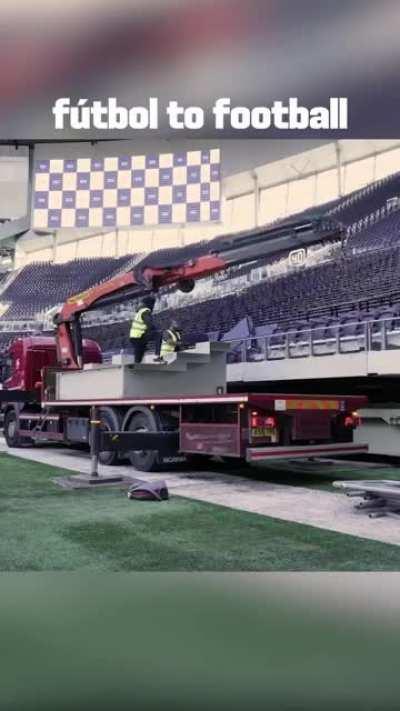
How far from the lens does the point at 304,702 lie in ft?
5.93

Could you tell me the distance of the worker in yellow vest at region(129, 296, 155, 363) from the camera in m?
7.87

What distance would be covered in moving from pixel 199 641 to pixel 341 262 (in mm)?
8645

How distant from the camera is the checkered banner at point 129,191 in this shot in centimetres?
308

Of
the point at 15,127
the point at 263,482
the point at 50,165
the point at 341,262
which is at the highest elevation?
the point at 341,262

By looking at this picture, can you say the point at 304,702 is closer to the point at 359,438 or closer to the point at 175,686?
the point at 175,686

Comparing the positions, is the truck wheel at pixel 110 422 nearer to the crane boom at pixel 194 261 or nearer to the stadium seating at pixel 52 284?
the crane boom at pixel 194 261

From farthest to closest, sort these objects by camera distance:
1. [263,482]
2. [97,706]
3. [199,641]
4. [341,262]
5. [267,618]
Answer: [341,262]
[263,482]
[267,618]
[199,641]
[97,706]

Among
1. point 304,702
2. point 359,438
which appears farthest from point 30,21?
point 359,438

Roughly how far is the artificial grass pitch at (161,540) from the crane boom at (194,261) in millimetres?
2557

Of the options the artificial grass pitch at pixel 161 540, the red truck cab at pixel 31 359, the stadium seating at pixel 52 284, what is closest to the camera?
the artificial grass pitch at pixel 161 540

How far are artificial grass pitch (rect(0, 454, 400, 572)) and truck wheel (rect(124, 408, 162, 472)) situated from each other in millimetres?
1917

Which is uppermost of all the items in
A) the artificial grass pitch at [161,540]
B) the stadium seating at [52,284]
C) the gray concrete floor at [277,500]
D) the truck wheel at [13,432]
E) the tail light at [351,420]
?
the stadium seating at [52,284]

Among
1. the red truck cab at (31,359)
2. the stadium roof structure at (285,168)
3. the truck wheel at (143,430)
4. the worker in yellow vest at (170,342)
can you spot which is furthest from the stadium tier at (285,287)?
the stadium roof structure at (285,168)

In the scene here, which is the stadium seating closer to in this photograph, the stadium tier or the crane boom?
the stadium tier
